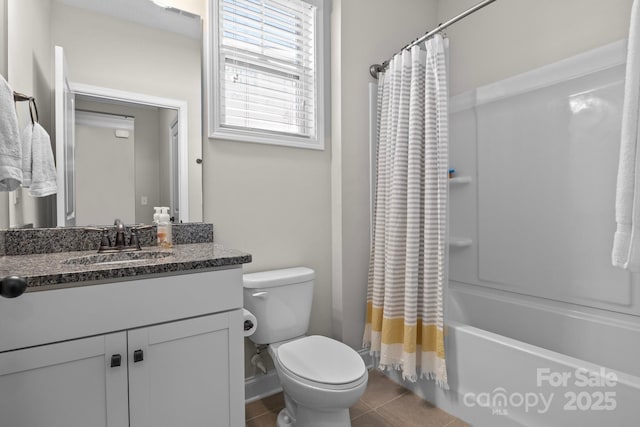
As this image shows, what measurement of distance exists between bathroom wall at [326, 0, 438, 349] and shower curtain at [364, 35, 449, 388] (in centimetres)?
21

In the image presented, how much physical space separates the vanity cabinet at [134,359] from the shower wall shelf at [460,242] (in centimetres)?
173

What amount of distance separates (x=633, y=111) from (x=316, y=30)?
1684 mm

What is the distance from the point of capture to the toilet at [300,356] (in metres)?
1.29

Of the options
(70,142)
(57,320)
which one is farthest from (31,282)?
(70,142)

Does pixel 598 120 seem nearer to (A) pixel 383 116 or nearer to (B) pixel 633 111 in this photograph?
(B) pixel 633 111

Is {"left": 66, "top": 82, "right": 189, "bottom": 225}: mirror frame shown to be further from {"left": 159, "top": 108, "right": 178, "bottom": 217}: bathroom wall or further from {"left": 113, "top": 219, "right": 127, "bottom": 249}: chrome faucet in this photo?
{"left": 113, "top": 219, "right": 127, "bottom": 249}: chrome faucet

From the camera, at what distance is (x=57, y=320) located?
903mm

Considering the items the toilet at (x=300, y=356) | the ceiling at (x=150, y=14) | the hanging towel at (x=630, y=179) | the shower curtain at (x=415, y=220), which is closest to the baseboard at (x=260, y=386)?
the toilet at (x=300, y=356)

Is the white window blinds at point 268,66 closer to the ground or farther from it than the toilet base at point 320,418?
farther from it

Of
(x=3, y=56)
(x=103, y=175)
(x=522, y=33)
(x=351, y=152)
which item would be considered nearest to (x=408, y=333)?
(x=351, y=152)

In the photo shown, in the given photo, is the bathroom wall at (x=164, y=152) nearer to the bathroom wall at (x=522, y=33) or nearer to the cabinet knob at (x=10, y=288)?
the cabinet knob at (x=10, y=288)

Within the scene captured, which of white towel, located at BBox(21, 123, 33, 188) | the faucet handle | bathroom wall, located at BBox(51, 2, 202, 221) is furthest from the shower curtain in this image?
white towel, located at BBox(21, 123, 33, 188)

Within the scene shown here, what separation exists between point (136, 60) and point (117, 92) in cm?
18

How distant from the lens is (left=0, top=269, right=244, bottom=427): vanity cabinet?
0.88 meters
